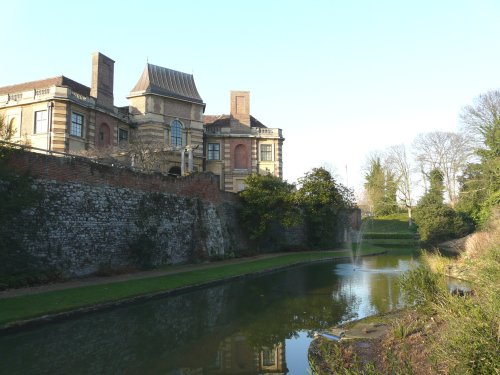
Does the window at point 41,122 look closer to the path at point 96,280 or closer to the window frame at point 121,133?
the window frame at point 121,133

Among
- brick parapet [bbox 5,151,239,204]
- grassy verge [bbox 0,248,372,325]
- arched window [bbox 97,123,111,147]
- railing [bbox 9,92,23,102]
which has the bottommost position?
grassy verge [bbox 0,248,372,325]

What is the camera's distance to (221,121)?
4844cm

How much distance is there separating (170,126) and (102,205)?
22567 mm

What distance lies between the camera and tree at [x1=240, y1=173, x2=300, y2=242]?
31812 millimetres

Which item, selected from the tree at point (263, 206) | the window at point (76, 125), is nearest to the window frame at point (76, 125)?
the window at point (76, 125)

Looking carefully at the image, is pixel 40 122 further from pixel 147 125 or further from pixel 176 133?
pixel 176 133

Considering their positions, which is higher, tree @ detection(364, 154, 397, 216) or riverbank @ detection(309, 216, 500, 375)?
tree @ detection(364, 154, 397, 216)

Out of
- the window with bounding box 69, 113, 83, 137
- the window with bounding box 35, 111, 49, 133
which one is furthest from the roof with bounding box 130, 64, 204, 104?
the window with bounding box 35, 111, 49, 133

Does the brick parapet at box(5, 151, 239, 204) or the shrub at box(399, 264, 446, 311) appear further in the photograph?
the brick parapet at box(5, 151, 239, 204)

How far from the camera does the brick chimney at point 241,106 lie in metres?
47.7

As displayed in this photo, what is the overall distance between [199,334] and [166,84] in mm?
34202

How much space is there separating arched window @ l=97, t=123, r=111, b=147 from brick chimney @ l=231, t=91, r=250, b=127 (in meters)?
16.0

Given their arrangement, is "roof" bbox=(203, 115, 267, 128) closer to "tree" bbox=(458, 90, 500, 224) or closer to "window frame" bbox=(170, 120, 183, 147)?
"window frame" bbox=(170, 120, 183, 147)

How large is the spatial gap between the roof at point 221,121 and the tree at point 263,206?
1652 cm
